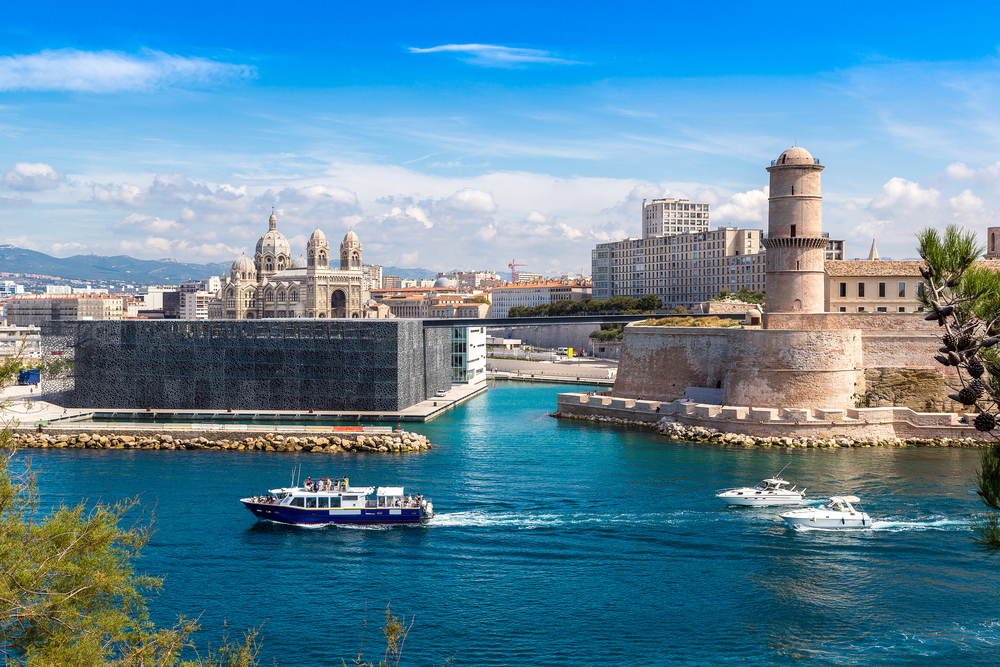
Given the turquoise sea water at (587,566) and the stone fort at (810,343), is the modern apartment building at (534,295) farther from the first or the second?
the turquoise sea water at (587,566)

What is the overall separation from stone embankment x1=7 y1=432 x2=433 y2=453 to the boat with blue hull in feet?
36.5

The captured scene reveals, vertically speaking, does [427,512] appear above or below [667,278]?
below

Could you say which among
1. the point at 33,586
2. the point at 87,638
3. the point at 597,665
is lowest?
the point at 597,665

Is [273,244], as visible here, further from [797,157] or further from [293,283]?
[797,157]

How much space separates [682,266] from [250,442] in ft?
339

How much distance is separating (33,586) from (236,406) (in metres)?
40.1

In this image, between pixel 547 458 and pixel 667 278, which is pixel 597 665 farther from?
pixel 667 278

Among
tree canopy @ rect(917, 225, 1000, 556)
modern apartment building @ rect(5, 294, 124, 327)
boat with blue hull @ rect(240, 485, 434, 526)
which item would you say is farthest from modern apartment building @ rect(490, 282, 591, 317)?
tree canopy @ rect(917, 225, 1000, 556)

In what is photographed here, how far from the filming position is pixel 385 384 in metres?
46.7

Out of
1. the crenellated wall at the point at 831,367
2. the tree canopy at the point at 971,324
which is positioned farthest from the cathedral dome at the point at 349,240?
the tree canopy at the point at 971,324

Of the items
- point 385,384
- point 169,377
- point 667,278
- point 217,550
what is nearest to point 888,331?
point 385,384

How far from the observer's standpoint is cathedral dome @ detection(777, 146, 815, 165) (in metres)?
40.5

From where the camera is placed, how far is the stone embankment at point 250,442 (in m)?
37.6

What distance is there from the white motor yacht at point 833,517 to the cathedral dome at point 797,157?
20.4m
